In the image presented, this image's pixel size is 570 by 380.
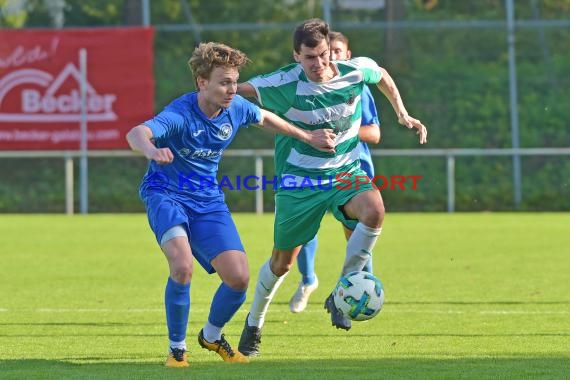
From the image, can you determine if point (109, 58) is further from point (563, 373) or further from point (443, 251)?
point (563, 373)

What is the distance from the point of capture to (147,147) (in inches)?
239

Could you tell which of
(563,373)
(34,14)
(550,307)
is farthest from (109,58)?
(563,373)

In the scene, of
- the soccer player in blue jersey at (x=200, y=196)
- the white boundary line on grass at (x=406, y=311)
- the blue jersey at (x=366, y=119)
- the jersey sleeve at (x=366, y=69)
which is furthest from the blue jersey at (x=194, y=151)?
the white boundary line on grass at (x=406, y=311)

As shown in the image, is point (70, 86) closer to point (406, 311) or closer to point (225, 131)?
point (406, 311)

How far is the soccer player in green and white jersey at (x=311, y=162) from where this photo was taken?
7.36 metres

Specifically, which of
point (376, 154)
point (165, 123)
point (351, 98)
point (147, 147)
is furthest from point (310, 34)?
point (376, 154)

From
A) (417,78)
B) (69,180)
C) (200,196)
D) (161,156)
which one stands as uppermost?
(417,78)

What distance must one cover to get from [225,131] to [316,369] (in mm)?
1374

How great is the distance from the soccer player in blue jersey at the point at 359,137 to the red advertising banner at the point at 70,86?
454 inches

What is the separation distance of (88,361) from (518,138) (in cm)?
1566

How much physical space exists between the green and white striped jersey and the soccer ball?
2.57 ft

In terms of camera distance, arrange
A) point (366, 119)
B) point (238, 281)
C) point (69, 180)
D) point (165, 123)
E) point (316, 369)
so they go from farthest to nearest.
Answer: point (69, 180), point (366, 119), point (238, 281), point (165, 123), point (316, 369)

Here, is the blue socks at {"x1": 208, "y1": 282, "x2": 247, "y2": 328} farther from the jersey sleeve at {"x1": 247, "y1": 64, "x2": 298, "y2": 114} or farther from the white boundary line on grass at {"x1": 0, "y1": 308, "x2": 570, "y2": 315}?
the white boundary line on grass at {"x1": 0, "y1": 308, "x2": 570, "y2": 315}

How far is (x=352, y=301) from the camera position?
695cm
